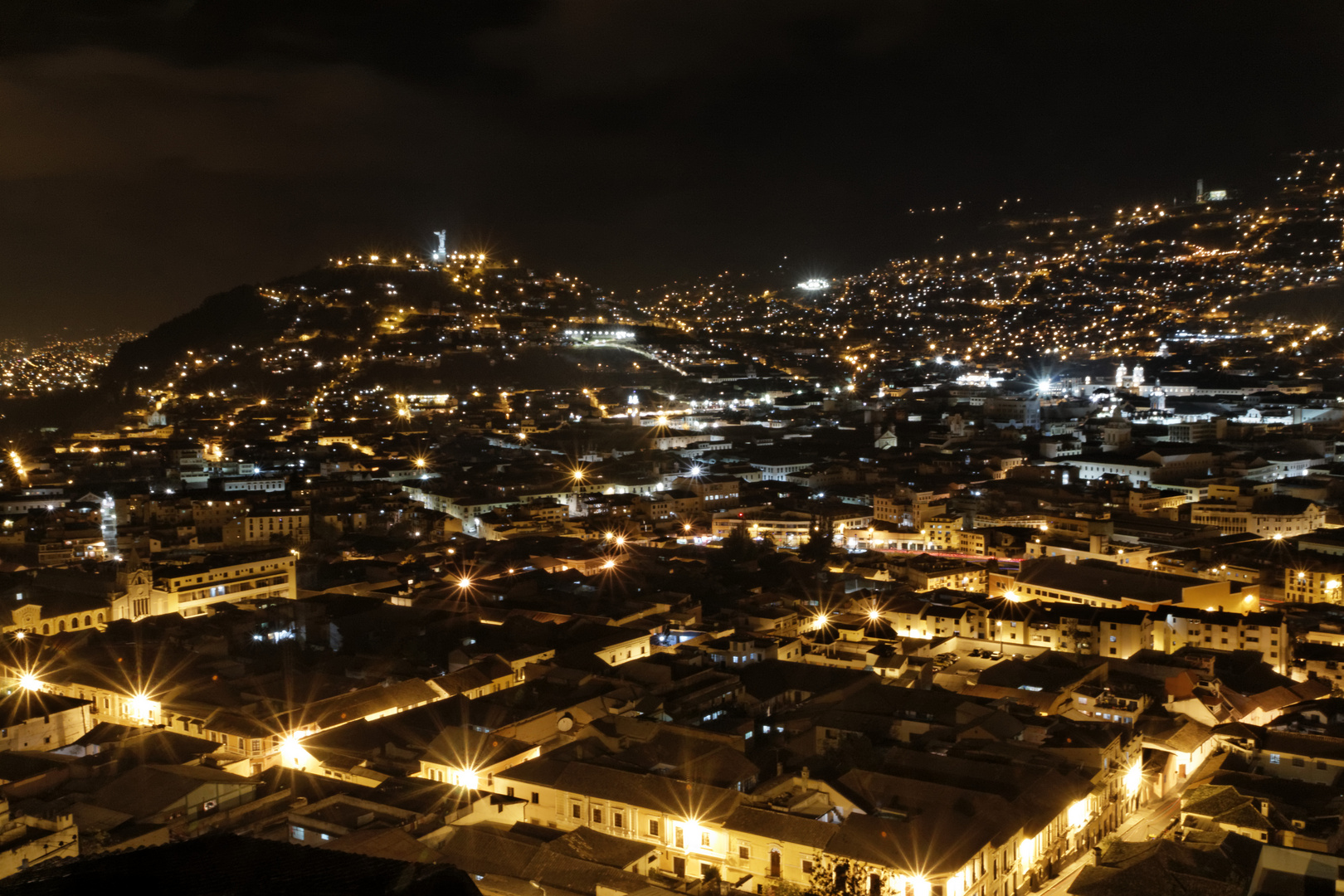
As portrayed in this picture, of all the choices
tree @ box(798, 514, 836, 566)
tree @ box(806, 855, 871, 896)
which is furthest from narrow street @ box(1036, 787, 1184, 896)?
tree @ box(798, 514, 836, 566)

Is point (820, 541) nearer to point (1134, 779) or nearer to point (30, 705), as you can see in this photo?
point (1134, 779)

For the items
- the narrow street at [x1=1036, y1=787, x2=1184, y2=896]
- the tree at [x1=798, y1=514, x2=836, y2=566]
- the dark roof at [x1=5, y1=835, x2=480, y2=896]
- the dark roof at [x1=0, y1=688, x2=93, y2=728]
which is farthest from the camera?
the tree at [x1=798, y1=514, x2=836, y2=566]

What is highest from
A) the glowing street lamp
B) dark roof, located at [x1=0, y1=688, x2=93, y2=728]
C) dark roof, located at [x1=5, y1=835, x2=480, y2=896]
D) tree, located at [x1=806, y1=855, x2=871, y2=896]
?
dark roof, located at [x1=5, y1=835, x2=480, y2=896]

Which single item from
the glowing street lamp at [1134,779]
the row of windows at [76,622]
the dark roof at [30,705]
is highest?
the row of windows at [76,622]

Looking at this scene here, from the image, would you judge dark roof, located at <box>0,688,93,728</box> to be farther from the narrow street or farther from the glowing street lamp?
the glowing street lamp

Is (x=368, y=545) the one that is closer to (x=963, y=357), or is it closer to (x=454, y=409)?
(x=454, y=409)

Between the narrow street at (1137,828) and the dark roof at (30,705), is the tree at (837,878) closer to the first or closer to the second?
the narrow street at (1137,828)

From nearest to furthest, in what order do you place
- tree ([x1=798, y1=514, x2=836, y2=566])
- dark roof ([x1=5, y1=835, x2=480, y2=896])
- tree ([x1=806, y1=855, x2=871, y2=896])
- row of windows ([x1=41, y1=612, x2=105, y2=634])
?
dark roof ([x1=5, y1=835, x2=480, y2=896]) < tree ([x1=806, y1=855, x2=871, y2=896]) < row of windows ([x1=41, y1=612, x2=105, y2=634]) < tree ([x1=798, y1=514, x2=836, y2=566])

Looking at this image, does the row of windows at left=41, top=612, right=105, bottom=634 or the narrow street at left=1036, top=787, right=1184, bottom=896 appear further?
the row of windows at left=41, top=612, right=105, bottom=634

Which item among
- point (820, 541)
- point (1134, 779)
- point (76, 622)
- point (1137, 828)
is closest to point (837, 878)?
point (1137, 828)

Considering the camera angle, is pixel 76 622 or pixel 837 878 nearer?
pixel 837 878

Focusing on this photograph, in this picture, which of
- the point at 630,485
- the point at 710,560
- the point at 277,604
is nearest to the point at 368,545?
the point at 277,604

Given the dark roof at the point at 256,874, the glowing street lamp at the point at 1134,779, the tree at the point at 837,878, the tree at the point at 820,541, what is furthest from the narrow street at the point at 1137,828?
the tree at the point at 820,541
